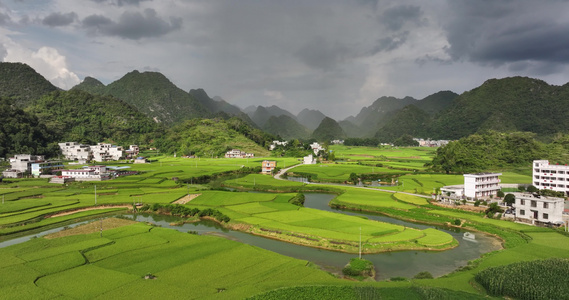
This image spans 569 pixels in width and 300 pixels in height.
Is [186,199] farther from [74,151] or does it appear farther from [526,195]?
[74,151]

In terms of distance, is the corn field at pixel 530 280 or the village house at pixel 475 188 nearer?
the corn field at pixel 530 280

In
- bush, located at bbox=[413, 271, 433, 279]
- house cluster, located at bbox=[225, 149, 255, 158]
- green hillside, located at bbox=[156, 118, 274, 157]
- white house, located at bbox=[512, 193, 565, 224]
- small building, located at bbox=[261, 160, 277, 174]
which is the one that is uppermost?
green hillside, located at bbox=[156, 118, 274, 157]

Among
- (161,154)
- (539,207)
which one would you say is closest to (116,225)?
(539,207)

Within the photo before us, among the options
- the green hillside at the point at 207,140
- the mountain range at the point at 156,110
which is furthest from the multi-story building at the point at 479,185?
the mountain range at the point at 156,110

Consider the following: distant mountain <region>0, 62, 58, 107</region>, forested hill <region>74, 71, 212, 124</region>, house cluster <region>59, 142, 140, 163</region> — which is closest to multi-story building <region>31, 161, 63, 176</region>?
house cluster <region>59, 142, 140, 163</region>

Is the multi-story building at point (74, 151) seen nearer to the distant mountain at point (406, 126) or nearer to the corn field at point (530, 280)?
the corn field at point (530, 280)

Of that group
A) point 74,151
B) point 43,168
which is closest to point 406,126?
point 74,151

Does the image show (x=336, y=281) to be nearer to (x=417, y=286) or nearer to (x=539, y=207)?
(x=417, y=286)

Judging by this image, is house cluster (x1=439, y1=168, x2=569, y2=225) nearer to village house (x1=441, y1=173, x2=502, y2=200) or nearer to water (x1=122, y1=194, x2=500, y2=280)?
village house (x1=441, y1=173, x2=502, y2=200)
